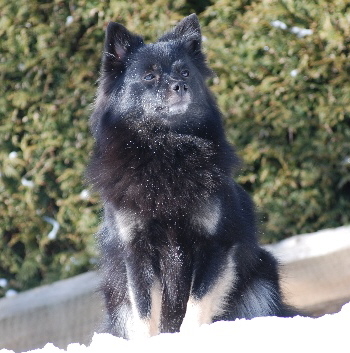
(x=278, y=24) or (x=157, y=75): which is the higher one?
(x=157, y=75)

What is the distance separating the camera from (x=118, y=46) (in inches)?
187

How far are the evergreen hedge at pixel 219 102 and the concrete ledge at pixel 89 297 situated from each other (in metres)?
0.22

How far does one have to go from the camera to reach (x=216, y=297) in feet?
14.7

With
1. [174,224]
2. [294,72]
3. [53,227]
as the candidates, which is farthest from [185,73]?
[53,227]

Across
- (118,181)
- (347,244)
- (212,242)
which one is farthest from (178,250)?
(347,244)

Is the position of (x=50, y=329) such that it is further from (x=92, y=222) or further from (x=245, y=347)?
(x=245, y=347)

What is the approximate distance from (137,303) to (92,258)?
115 inches

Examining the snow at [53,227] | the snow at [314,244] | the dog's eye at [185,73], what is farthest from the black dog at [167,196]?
the snow at [53,227]

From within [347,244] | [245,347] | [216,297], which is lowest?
[347,244]

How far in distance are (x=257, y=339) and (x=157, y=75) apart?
5.74 ft

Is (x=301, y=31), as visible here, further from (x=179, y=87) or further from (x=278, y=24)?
(x=179, y=87)

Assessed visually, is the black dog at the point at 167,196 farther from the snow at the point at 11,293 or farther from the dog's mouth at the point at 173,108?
the snow at the point at 11,293

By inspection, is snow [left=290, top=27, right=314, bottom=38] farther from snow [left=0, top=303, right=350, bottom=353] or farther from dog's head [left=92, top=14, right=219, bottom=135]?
snow [left=0, top=303, right=350, bottom=353]

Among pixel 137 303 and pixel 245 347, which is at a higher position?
pixel 245 347
